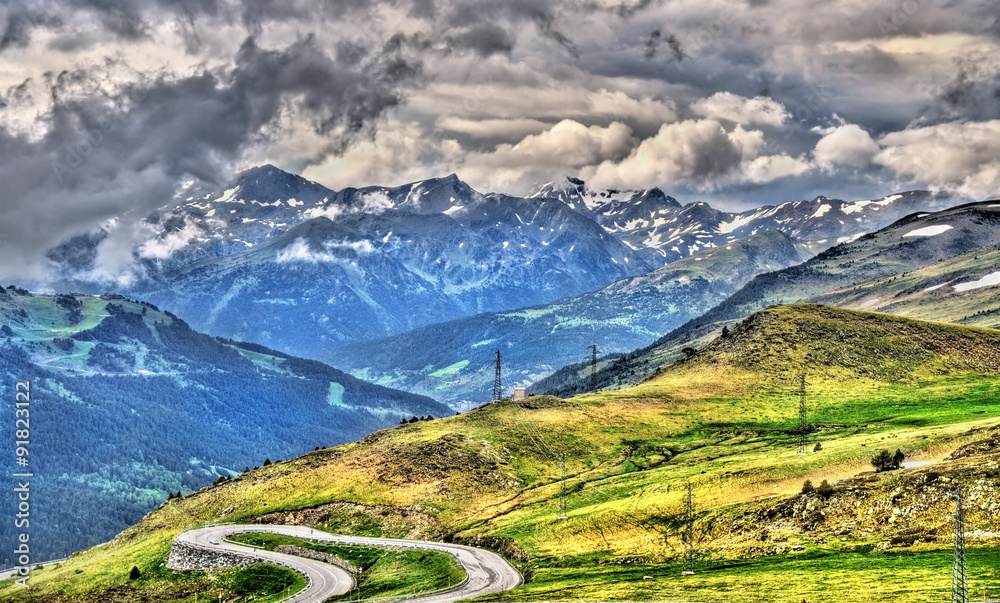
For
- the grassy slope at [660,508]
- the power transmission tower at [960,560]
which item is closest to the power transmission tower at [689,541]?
the grassy slope at [660,508]

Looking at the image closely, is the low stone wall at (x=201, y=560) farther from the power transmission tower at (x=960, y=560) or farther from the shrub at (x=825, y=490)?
the power transmission tower at (x=960, y=560)

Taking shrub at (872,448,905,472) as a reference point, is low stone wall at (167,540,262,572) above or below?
below

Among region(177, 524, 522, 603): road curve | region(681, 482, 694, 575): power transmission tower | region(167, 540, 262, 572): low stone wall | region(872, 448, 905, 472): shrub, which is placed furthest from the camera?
region(167, 540, 262, 572): low stone wall

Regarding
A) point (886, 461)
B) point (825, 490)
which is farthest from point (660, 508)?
point (886, 461)

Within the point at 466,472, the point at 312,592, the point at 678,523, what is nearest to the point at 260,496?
the point at 466,472

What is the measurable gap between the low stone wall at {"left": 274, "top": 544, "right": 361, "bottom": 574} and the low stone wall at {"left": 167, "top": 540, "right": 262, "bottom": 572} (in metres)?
7.53

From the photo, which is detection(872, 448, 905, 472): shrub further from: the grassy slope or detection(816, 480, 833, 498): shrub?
detection(816, 480, 833, 498): shrub

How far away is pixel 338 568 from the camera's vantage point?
141 metres

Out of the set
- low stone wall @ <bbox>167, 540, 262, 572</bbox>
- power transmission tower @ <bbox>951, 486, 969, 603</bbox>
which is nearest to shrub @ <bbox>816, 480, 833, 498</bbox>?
power transmission tower @ <bbox>951, 486, 969, 603</bbox>

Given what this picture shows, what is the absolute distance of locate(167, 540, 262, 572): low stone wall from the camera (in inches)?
5743

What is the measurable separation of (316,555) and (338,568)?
9.71 m

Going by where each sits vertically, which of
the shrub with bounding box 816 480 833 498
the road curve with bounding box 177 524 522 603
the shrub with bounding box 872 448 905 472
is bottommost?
the road curve with bounding box 177 524 522 603

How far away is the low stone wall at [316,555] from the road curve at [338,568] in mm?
1444

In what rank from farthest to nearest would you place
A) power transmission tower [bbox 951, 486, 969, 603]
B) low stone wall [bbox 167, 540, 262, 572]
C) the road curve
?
1. low stone wall [bbox 167, 540, 262, 572]
2. the road curve
3. power transmission tower [bbox 951, 486, 969, 603]
